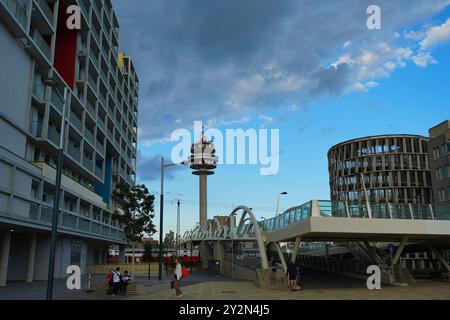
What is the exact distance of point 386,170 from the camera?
9394 centimetres

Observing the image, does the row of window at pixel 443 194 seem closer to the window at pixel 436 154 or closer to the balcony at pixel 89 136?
the window at pixel 436 154

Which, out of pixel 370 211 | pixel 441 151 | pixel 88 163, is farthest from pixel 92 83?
pixel 441 151

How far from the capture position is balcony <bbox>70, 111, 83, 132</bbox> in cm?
4117

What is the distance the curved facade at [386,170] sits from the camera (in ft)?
299

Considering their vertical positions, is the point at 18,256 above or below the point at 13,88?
below

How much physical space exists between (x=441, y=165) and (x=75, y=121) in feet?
161

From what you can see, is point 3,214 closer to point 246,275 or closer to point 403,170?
point 246,275

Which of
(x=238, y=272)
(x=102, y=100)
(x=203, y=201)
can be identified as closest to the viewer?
(x=238, y=272)

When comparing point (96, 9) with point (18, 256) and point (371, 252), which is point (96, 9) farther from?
point (371, 252)

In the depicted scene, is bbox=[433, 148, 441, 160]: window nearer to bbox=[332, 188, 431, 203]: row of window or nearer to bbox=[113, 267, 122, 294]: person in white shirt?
bbox=[332, 188, 431, 203]: row of window

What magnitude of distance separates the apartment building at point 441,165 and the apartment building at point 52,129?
44.3 meters

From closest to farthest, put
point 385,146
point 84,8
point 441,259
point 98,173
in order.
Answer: point 441,259
point 84,8
point 98,173
point 385,146

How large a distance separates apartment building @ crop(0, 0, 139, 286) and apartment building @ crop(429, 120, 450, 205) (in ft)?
145

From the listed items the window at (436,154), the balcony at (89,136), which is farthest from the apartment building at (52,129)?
the window at (436,154)
